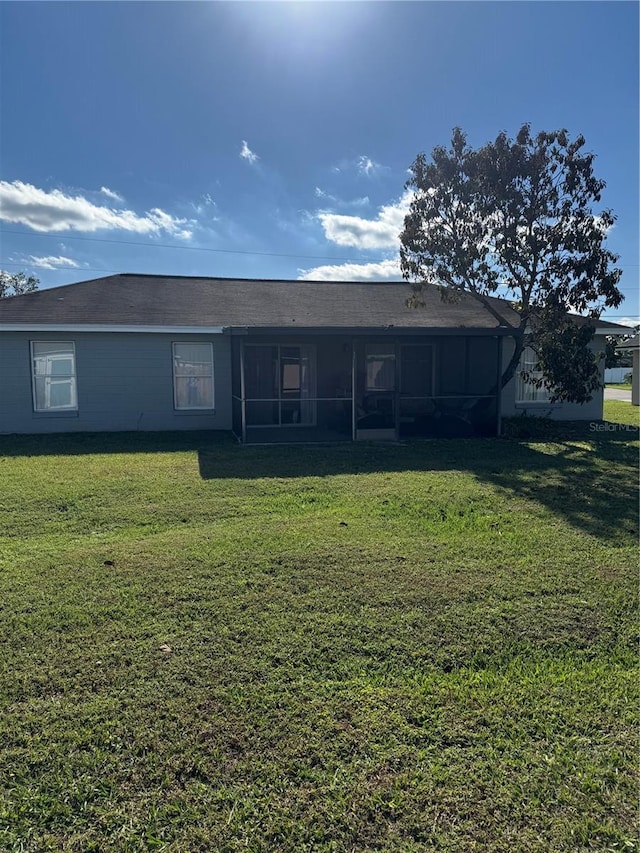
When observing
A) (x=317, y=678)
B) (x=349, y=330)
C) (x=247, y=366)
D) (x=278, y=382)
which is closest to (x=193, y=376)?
(x=247, y=366)

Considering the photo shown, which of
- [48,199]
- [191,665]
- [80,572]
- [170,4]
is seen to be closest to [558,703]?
[191,665]

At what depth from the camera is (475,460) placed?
29.9ft

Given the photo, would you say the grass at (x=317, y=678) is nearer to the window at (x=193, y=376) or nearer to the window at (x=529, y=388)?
the window at (x=193, y=376)

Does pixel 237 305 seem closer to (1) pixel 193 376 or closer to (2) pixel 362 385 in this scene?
(1) pixel 193 376

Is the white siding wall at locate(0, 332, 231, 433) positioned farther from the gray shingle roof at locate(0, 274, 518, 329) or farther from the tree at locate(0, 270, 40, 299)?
the tree at locate(0, 270, 40, 299)

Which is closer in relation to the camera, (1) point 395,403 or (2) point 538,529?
(2) point 538,529

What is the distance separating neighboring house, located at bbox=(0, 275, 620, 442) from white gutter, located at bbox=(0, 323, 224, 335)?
22 millimetres

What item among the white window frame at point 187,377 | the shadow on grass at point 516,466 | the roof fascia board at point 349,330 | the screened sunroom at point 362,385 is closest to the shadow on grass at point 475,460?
the shadow on grass at point 516,466

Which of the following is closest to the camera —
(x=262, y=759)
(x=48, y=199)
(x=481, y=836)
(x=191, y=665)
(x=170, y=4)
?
(x=481, y=836)

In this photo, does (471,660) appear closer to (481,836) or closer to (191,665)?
(481,836)

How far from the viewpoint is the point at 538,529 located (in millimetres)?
5473

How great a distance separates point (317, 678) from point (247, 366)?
35.2 ft

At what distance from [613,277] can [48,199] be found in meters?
36.1

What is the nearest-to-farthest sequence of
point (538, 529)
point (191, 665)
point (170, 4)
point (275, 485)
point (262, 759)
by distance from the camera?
point (262, 759), point (191, 665), point (538, 529), point (275, 485), point (170, 4)
